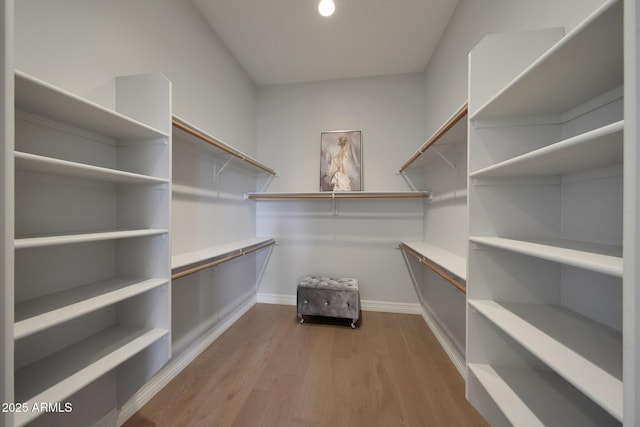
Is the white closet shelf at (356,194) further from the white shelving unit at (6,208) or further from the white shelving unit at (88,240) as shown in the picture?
the white shelving unit at (6,208)

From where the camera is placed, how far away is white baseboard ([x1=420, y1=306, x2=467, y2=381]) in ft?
5.20

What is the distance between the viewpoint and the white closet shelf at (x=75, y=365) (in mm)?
739

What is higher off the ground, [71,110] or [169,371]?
[71,110]

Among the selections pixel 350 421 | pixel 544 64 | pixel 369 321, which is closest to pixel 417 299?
pixel 369 321

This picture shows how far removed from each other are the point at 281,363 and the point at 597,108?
88.3 inches

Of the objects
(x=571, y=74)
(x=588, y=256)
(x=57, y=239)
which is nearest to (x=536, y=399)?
(x=588, y=256)

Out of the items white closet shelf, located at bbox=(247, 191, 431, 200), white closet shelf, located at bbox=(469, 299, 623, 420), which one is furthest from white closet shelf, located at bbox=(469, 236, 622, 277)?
white closet shelf, located at bbox=(247, 191, 431, 200)

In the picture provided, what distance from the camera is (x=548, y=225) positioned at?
98 centimetres

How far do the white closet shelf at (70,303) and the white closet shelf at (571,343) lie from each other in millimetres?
1540

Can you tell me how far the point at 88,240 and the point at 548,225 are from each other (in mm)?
1910

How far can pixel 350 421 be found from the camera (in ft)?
4.01

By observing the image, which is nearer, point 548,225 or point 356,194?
point 548,225

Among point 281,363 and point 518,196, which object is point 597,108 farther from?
point 281,363

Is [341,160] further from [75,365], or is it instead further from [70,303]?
[75,365]
